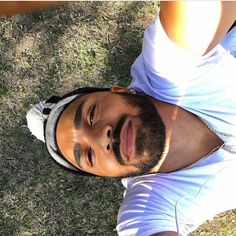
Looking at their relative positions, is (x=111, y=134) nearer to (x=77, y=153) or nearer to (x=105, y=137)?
(x=105, y=137)

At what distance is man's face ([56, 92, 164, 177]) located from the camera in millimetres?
1806

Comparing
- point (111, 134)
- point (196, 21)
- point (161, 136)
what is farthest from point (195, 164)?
point (196, 21)

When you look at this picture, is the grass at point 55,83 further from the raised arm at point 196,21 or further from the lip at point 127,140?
the raised arm at point 196,21

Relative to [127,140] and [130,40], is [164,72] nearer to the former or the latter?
[127,140]

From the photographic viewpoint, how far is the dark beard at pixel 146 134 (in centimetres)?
180

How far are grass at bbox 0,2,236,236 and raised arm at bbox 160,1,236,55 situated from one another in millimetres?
1159

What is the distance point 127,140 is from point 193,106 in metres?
0.27

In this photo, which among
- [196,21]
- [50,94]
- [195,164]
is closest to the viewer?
[196,21]

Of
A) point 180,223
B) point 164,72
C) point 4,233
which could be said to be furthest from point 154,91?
point 4,233

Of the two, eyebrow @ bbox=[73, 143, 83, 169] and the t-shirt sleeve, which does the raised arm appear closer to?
the t-shirt sleeve

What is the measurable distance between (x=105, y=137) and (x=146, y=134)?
0.16 m

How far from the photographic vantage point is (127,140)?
5.95ft

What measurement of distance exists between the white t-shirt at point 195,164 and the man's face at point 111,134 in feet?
0.36

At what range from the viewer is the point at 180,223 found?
1979 millimetres
